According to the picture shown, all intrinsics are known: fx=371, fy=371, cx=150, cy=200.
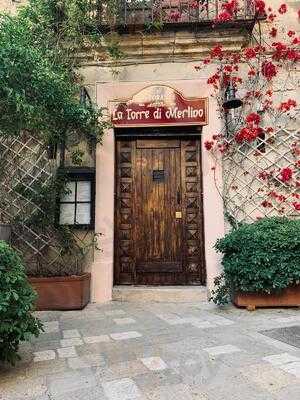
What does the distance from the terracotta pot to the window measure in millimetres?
2471

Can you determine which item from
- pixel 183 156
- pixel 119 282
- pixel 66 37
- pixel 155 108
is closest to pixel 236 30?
pixel 155 108

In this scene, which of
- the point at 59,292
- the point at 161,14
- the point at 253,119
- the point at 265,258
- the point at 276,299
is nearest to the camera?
the point at 265,258

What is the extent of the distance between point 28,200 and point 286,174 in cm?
384

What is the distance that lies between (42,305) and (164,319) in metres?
1.70

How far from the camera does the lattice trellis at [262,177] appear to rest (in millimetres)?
5535

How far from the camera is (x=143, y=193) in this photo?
5.86 metres

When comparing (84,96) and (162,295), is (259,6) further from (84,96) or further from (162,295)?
(162,295)

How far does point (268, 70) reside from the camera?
571 centimetres

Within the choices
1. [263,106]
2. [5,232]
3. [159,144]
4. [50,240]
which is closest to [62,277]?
[50,240]

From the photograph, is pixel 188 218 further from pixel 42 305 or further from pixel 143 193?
pixel 42 305

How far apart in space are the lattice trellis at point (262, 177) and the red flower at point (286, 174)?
0.05 meters

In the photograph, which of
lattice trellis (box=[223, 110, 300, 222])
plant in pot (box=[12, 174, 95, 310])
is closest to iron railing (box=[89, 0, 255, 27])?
lattice trellis (box=[223, 110, 300, 222])

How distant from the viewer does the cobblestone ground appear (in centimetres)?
236

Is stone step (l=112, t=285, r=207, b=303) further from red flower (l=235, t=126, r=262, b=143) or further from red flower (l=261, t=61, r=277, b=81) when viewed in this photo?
red flower (l=261, t=61, r=277, b=81)
